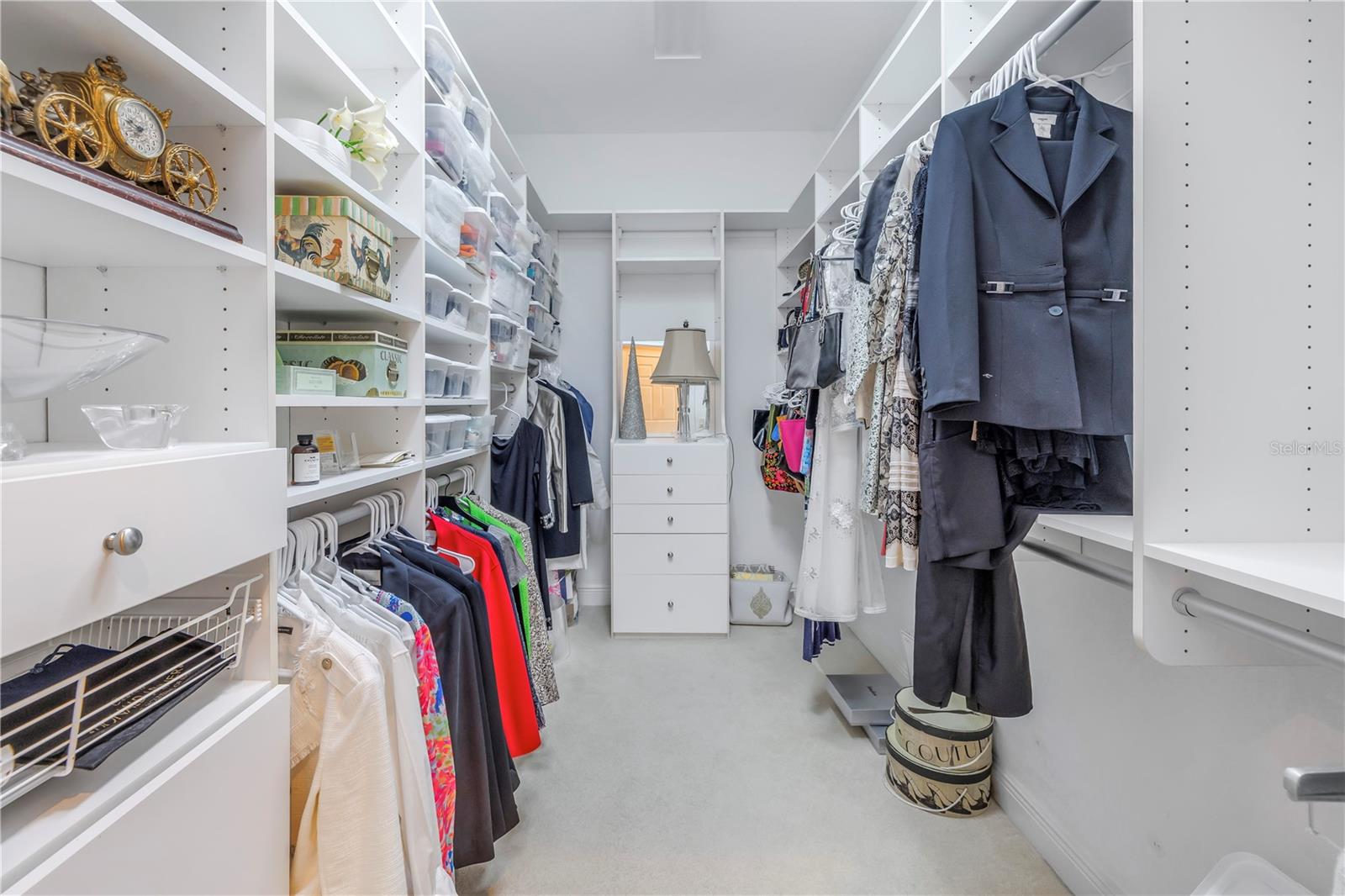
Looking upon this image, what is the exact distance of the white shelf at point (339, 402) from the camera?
1.08 meters

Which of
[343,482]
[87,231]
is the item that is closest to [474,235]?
[343,482]

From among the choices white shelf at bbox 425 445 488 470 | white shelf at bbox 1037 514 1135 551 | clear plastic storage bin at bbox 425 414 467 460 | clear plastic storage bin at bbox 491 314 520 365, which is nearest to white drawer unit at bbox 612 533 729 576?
white shelf at bbox 425 445 488 470

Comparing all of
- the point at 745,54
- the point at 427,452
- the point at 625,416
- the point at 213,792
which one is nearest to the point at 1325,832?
the point at 213,792

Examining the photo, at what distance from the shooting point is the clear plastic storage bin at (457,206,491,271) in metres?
1.93

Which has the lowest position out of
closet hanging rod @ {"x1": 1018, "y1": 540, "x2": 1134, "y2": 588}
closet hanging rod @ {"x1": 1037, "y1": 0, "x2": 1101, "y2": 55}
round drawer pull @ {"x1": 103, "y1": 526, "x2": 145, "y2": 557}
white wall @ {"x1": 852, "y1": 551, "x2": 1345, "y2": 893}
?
white wall @ {"x1": 852, "y1": 551, "x2": 1345, "y2": 893}

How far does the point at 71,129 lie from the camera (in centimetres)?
67

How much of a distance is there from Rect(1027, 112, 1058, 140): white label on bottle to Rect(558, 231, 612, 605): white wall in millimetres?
2589

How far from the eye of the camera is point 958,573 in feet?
3.88

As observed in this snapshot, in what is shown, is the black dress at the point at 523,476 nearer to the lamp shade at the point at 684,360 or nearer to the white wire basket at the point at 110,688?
the lamp shade at the point at 684,360

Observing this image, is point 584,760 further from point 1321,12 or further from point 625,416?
point 1321,12

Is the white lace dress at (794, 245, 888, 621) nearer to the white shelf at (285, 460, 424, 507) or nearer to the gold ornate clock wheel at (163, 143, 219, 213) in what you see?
the white shelf at (285, 460, 424, 507)

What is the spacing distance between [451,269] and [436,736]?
1.37 meters

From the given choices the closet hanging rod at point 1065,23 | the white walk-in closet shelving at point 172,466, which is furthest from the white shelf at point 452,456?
the closet hanging rod at point 1065,23

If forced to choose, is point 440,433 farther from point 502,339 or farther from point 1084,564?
point 1084,564
